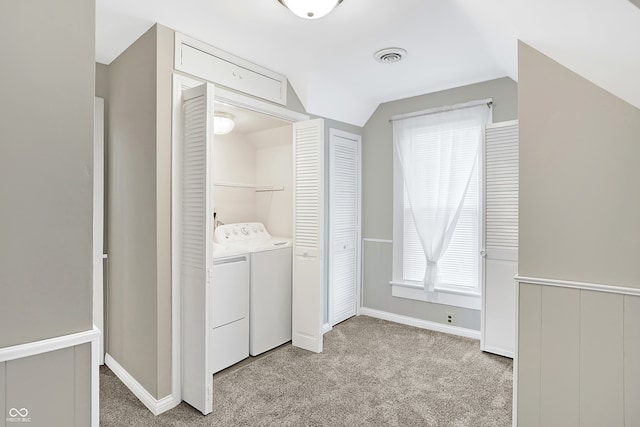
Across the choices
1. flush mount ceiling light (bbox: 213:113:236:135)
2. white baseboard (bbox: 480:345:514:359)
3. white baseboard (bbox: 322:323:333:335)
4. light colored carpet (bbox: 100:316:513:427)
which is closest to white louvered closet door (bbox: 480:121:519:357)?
white baseboard (bbox: 480:345:514:359)

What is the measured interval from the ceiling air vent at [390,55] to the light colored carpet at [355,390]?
8.26ft

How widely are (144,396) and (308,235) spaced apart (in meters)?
1.71

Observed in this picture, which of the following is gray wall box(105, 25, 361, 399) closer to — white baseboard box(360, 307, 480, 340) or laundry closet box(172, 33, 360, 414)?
laundry closet box(172, 33, 360, 414)

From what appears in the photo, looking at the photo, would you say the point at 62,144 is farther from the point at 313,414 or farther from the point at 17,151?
the point at 313,414

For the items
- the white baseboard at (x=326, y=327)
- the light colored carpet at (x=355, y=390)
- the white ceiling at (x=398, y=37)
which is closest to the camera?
the white ceiling at (x=398, y=37)

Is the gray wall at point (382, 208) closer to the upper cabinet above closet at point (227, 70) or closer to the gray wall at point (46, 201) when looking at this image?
the upper cabinet above closet at point (227, 70)

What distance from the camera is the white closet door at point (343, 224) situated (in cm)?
375

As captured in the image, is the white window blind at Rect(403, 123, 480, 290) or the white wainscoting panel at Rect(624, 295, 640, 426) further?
the white window blind at Rect(403, 123, 480, 290)

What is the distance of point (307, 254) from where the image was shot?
317 cm

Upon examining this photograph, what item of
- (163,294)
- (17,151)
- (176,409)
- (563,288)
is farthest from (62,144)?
(563,288)

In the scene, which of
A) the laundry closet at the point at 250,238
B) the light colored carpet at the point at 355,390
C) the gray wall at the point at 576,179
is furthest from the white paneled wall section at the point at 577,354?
the laundry closet at the point at 250,238

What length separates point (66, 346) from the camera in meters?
1.14

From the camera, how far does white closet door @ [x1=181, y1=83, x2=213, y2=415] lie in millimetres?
2156

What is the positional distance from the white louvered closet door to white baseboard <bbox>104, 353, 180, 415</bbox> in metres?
2.60
